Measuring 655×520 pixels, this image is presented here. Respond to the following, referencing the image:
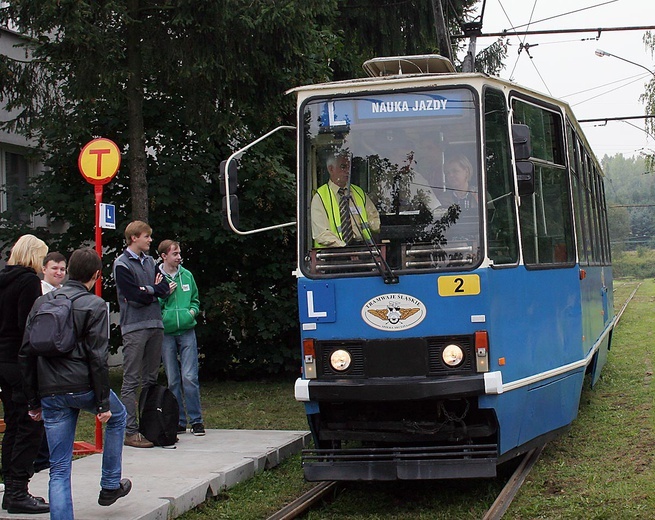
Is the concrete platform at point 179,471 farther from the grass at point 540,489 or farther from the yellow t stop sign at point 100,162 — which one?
the yellow t stop sign at point 100,162

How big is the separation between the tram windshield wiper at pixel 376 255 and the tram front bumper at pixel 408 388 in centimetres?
73

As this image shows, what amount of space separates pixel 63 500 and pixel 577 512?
11.3 feet

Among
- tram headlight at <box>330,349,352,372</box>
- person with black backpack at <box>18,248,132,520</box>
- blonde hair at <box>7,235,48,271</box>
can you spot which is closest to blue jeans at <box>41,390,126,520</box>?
person with black backpack at <box>18,248,132,520</box>

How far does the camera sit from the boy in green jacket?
31.2ft

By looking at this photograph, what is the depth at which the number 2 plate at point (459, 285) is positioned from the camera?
704cm

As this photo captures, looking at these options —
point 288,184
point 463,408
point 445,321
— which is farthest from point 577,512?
point 288,184

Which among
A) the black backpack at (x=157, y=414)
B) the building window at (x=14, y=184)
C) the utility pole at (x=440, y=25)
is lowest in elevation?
the black backpack at (x=157, y=414)

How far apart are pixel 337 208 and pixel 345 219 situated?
11 centimetres

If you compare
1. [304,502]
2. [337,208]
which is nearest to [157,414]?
[304,502]

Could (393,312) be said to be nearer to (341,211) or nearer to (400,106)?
(341,211)

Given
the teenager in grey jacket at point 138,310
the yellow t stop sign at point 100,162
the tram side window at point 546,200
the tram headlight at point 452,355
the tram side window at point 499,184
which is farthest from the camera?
the yellow t stop sign at point 100,162

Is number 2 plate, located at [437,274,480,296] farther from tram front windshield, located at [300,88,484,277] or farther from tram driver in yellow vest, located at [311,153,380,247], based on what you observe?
tram driver in yellow vest, located at [311,153,380,247]

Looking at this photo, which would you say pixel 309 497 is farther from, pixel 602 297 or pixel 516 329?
A: pixel 602 297

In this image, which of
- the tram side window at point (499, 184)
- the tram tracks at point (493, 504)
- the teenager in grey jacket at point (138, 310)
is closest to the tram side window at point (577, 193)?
the tram side window at point (499, 184)
